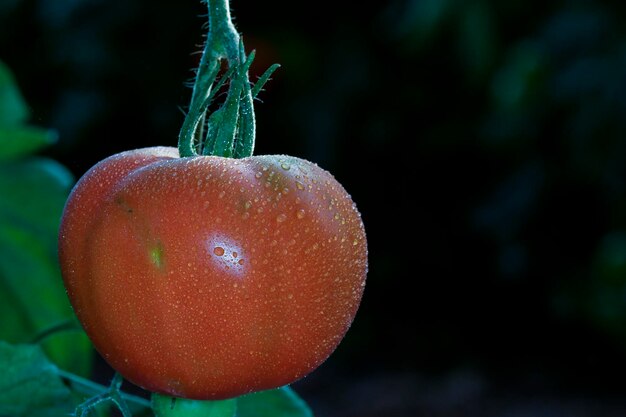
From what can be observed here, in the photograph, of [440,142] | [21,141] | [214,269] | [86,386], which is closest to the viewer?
[214,269]

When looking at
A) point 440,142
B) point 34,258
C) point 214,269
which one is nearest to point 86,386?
point 214,269

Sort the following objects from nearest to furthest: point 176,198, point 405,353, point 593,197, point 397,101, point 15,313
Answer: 1. point 176,198
2. point 15,313
3. point 593,197
4. point 397,101
5. point 405,353

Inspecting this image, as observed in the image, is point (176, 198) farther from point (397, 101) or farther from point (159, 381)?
point (397, 101)

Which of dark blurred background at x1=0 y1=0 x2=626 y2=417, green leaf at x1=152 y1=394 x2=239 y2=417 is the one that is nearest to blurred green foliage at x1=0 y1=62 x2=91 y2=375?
green leaf at x1=152 y1=394 x2=239 y2=417

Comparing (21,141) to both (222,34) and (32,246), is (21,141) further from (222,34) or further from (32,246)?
(222,34)

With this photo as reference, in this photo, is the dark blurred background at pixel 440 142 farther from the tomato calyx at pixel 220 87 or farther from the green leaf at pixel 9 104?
the tomato calyx at pixel 220 87

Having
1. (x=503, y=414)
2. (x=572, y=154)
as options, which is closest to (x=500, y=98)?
(x=572, y=154)
